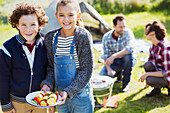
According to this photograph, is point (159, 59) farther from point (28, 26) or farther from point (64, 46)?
point (28, 26)

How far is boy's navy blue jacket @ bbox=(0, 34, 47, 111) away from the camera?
2018 mm

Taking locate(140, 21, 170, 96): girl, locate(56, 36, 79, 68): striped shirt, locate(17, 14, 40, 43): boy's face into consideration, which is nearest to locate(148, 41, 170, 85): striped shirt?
locate(140, 21, 170, 96): girl

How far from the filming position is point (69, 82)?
2111mm

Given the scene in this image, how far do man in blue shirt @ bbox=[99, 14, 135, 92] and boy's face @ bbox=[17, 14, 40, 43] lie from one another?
2147 millimetres

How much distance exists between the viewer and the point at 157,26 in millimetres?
3631

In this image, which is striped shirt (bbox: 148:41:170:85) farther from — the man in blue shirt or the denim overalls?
the denim overalls

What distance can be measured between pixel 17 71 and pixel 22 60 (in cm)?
11

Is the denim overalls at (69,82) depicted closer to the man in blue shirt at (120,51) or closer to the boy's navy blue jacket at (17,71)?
the boy's navy blue jacket at (17,71)

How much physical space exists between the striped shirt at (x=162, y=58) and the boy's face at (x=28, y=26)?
223 cm

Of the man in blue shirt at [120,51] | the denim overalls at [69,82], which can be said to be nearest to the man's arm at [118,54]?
the man in blue shirt at [120,51]

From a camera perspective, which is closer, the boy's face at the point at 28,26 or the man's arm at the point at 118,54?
the boy's face at the point at 28,26

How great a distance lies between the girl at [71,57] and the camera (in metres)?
2.04

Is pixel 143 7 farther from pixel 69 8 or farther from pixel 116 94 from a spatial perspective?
pixel 69 8

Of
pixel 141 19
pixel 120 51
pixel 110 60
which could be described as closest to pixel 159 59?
pixel 120 51
